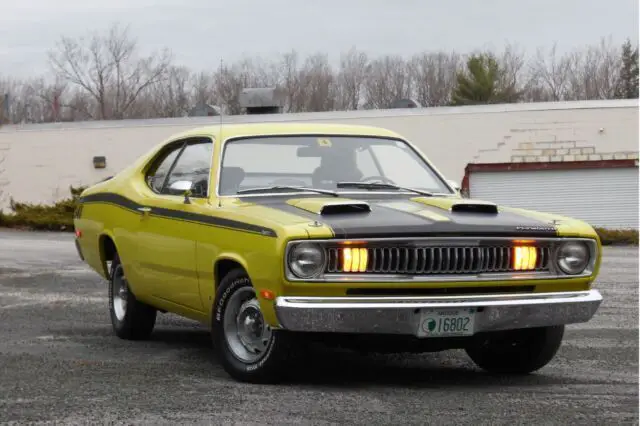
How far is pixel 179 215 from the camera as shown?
24.3 ft

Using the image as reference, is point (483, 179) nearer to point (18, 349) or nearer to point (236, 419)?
point (18, 349)

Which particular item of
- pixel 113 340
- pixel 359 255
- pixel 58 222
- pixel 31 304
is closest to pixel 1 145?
pixel 58 222

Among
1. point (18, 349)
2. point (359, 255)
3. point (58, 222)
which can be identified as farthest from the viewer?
point (58, 222)

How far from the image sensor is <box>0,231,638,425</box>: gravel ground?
18.0 ft

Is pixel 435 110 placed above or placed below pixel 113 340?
above

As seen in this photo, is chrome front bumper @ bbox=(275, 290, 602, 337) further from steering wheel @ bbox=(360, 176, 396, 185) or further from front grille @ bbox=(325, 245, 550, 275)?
steering wheel @ bbox=(360, 176, 396, 185)

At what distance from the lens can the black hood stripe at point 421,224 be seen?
6066 millimetres

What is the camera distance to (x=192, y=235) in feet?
23.5

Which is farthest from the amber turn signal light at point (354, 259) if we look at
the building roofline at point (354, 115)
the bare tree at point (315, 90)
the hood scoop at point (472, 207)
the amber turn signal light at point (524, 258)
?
the bare tree at point (315, 90)

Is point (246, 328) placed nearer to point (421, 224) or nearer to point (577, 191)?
point (421, 224)

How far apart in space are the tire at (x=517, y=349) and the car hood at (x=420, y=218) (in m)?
0.68

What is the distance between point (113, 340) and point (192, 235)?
69.7 inches

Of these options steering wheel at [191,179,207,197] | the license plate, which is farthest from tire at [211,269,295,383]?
steering wheel at [191,179,207,197]

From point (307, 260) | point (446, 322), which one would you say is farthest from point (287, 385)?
point (446, 322)
